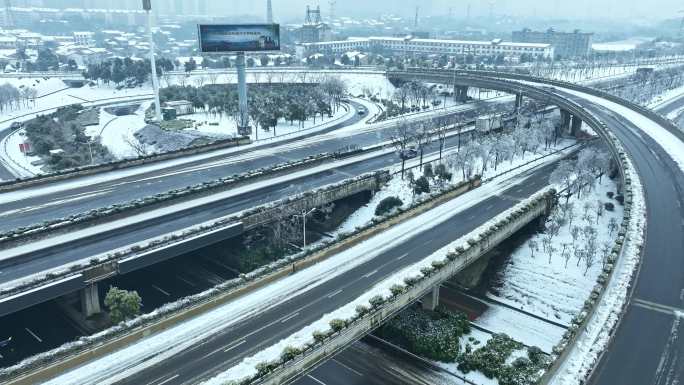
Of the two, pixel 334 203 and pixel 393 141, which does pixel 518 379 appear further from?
pixel 393 141

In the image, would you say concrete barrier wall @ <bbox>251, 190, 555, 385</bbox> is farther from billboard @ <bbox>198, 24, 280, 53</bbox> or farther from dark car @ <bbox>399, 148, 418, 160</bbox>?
billboard @ <bbox>198, 24, 280, 53</bbox>

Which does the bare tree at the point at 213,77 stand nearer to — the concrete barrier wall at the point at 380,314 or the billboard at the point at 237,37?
the billboard at the point at 237,37

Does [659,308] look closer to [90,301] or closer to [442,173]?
[442,173]

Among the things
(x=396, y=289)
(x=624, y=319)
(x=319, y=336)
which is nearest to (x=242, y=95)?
(x=396, y=289)

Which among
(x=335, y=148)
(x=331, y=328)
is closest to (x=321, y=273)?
(x=331, y=328)

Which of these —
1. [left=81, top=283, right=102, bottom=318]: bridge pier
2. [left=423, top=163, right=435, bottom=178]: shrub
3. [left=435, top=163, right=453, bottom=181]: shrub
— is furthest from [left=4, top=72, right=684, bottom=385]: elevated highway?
[left=81, top=283, right=102, bottom=318]: bridge pier

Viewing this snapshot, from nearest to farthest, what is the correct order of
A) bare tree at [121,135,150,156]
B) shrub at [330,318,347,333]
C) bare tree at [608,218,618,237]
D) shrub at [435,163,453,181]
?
1. shrub at [330,318,347,333]
2. bare tree at [608,218,618,237]
3. shrub at [435,163,453,181]
4. bare tree at [121,135,150,156]
